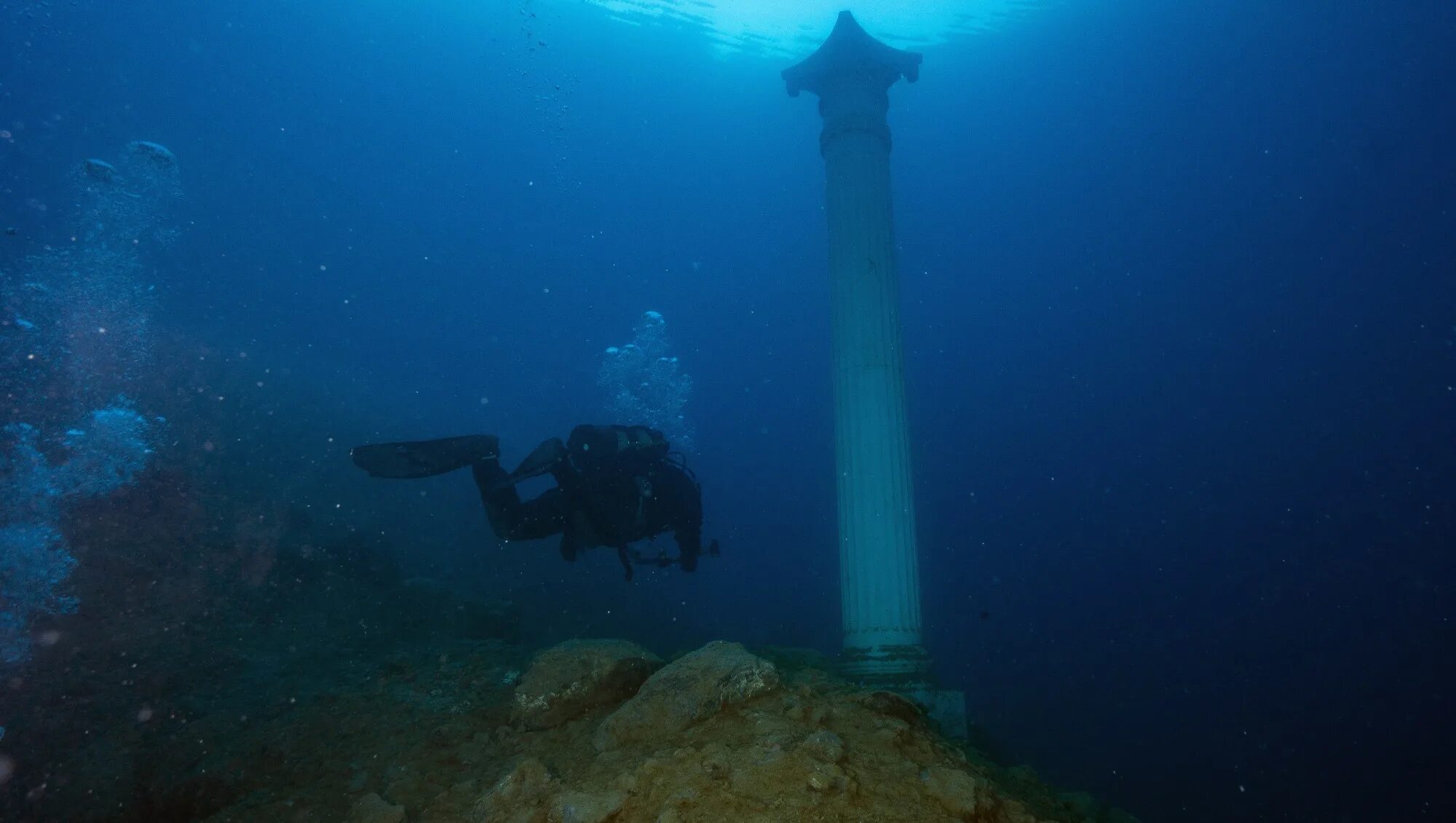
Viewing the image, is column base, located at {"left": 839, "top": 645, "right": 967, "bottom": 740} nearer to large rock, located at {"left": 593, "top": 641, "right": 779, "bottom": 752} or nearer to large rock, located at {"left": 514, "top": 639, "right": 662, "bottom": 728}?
large rock, located at {"left": 514, "top": 639, "right": 662, "bottom": 728}

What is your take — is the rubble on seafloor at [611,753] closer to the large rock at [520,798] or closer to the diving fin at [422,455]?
the large rock at [520,798]

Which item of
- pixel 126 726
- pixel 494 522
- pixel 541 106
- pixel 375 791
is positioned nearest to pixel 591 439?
pixel 494 522

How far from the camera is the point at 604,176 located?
5491 cm

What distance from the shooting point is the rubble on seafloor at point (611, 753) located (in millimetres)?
2703

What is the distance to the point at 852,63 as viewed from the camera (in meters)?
8.75

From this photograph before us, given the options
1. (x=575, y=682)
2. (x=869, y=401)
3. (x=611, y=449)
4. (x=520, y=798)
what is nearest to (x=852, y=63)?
(x=869, y=401)

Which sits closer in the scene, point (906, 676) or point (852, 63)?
point (906, 676)

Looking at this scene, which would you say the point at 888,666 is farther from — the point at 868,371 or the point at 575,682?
the point at 575,682

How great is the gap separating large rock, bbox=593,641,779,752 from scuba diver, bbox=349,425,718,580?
3.41 meters

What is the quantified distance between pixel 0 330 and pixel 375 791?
95.2 feet

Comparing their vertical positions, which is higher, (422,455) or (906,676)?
(422,455)

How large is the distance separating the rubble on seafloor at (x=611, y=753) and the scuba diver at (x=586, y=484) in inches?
80.7

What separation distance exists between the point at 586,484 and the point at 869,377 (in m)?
3.35

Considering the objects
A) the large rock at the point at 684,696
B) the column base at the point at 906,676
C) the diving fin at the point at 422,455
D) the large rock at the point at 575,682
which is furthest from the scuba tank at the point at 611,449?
the large rock at the point at 684,696
